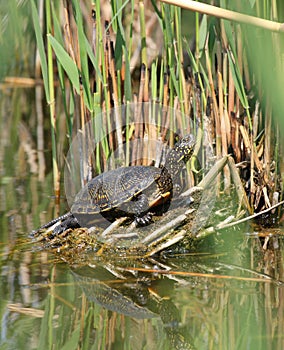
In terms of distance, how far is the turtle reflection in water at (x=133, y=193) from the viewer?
2957 mm

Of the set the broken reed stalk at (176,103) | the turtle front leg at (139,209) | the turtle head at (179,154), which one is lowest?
the turtle front leg at (139,209)

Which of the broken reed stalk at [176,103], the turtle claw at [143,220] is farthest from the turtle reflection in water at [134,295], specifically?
the broken reed stalk at [176,103]

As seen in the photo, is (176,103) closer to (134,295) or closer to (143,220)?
(143,220)

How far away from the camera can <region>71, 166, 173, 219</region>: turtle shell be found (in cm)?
296

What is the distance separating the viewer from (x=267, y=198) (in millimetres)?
3141

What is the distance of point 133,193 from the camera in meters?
2.97

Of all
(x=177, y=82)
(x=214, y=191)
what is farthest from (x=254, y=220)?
(x=177, y=82)

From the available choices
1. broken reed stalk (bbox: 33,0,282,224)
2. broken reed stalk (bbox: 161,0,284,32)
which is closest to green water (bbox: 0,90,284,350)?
broken reed stalk (bbox: 33,0,282,224)

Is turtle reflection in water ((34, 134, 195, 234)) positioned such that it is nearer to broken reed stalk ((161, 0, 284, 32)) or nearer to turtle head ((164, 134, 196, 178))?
turtle head ((164, 134, 196, 178))

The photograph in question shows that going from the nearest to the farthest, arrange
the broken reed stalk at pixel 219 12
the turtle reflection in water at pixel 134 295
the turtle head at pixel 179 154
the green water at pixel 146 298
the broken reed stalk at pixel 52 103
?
the broken reed stalk at pixel 219 12, the green water at pixel 146 298, the turtle reflection in water at pixel 134 295, the broken reed stalk at pixel 52 103, the turtle head at pixel 179 154

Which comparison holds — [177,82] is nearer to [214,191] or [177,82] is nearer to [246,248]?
→ [214,191]

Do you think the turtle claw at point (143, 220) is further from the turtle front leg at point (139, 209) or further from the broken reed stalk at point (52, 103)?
the broken reed stalk at point (52, 103)

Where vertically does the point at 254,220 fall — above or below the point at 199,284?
above

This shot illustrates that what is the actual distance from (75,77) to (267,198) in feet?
4.05
